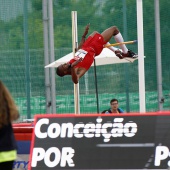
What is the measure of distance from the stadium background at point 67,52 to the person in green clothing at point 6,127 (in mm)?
11984

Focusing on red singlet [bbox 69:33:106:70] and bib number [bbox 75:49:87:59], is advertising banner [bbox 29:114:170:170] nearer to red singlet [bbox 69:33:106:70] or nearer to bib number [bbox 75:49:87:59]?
bib number [bbox 75:49:87:59]

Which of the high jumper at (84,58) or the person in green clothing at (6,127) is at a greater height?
the high jumper at (84,58)

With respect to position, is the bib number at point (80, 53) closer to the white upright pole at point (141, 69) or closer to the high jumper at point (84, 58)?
the high jumper at point (84, 58)

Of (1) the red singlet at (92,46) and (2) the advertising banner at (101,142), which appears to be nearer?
(2) the advertising banner at (101,142)

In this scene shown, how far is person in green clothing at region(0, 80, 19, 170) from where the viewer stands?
8.03 m

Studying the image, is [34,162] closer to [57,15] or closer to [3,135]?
[3,135]

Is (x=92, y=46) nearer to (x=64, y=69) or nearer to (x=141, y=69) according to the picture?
(x=64, y=69)

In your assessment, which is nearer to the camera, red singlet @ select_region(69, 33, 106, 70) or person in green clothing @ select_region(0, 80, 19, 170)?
person in green clothing @ select_region(0, 80, 19, 170)

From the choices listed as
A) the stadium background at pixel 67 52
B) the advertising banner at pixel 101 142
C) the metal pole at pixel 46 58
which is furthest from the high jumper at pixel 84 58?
the stadium background at pixel 67 52

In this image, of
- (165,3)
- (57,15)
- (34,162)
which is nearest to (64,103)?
(57,15)

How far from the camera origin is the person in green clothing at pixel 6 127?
803 centimetres

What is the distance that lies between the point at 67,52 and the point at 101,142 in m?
10.2

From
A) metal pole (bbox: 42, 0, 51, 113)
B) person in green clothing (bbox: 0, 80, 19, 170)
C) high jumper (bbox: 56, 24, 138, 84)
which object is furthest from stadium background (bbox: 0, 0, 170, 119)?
person in green clothing (bbox: 0, 80, 19, 170)

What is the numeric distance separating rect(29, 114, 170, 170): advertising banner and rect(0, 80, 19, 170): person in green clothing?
2.70 m
